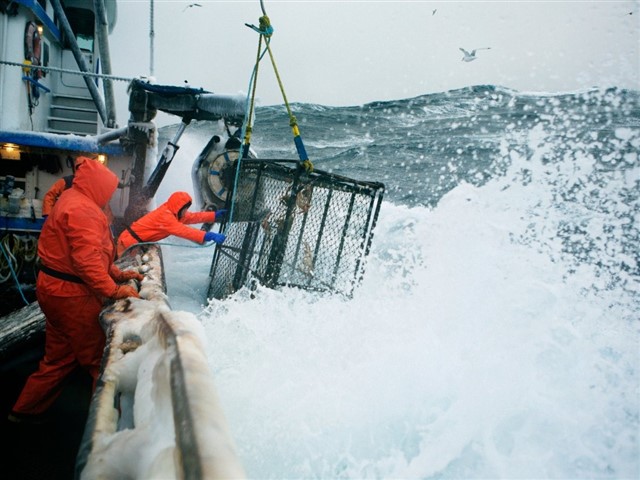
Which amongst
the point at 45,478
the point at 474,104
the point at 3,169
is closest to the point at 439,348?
the point at 45,478

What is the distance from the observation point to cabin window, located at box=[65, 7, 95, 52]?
9.88m

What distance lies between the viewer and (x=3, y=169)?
6375mm

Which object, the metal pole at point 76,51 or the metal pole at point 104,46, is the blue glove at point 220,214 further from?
the metal pole at point 76,51

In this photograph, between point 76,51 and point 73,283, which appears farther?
point 76,51

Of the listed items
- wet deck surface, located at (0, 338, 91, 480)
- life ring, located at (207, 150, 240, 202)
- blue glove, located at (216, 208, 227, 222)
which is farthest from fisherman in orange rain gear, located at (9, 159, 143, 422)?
life ring, located at (207, 150, 240, 202)

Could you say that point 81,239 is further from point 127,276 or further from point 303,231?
point 303,231

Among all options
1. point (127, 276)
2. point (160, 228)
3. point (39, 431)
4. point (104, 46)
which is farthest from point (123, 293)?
point (104, 46)

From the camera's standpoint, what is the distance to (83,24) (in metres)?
10.3

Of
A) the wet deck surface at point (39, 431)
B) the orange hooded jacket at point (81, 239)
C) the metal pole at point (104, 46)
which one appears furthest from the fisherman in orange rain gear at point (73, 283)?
the metal pole at point (104, 46)

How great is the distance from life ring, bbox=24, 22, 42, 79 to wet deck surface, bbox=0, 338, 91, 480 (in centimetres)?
623

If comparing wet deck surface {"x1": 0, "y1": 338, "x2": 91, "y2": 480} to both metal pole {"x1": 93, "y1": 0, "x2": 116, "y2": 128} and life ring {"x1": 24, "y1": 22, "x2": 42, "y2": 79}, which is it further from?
life ring {"x1": 24, "y1": 22, "x2": 42, "y2": 79}

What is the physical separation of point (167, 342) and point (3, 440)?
2721 mm

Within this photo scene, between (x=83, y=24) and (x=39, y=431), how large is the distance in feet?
37.1

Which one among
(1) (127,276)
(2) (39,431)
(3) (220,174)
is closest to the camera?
(2) (39,431)
